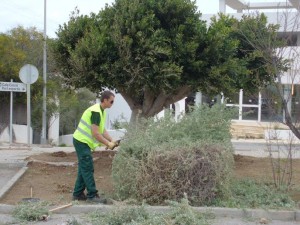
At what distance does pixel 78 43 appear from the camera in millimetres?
10258

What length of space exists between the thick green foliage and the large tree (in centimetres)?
177

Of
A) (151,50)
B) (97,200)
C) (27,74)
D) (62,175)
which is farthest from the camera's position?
(27,74)

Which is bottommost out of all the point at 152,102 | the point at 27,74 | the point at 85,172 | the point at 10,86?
the point at 85,172

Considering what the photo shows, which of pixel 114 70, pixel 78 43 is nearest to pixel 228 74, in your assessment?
pixel 114 70

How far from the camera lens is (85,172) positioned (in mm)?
7949

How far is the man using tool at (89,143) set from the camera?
791cm

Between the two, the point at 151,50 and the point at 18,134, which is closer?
the point at 151,50

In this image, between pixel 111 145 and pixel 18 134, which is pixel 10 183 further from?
pixel 18 134

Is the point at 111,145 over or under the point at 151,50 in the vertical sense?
under

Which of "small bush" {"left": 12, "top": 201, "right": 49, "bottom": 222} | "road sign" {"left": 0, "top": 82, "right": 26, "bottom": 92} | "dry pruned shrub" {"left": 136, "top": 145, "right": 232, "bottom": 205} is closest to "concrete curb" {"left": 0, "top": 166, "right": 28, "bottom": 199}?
"small bush" {"left": 12, "top": 201, "right": 49, "bottom": 222}

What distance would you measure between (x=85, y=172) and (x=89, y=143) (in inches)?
17.5

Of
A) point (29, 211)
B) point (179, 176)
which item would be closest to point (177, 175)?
point (179, 176)

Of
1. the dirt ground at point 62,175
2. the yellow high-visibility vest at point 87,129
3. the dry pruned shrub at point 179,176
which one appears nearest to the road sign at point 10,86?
the dirt ground at point 62,175

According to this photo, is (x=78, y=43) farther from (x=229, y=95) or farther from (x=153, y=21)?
(x=229, y=95)
